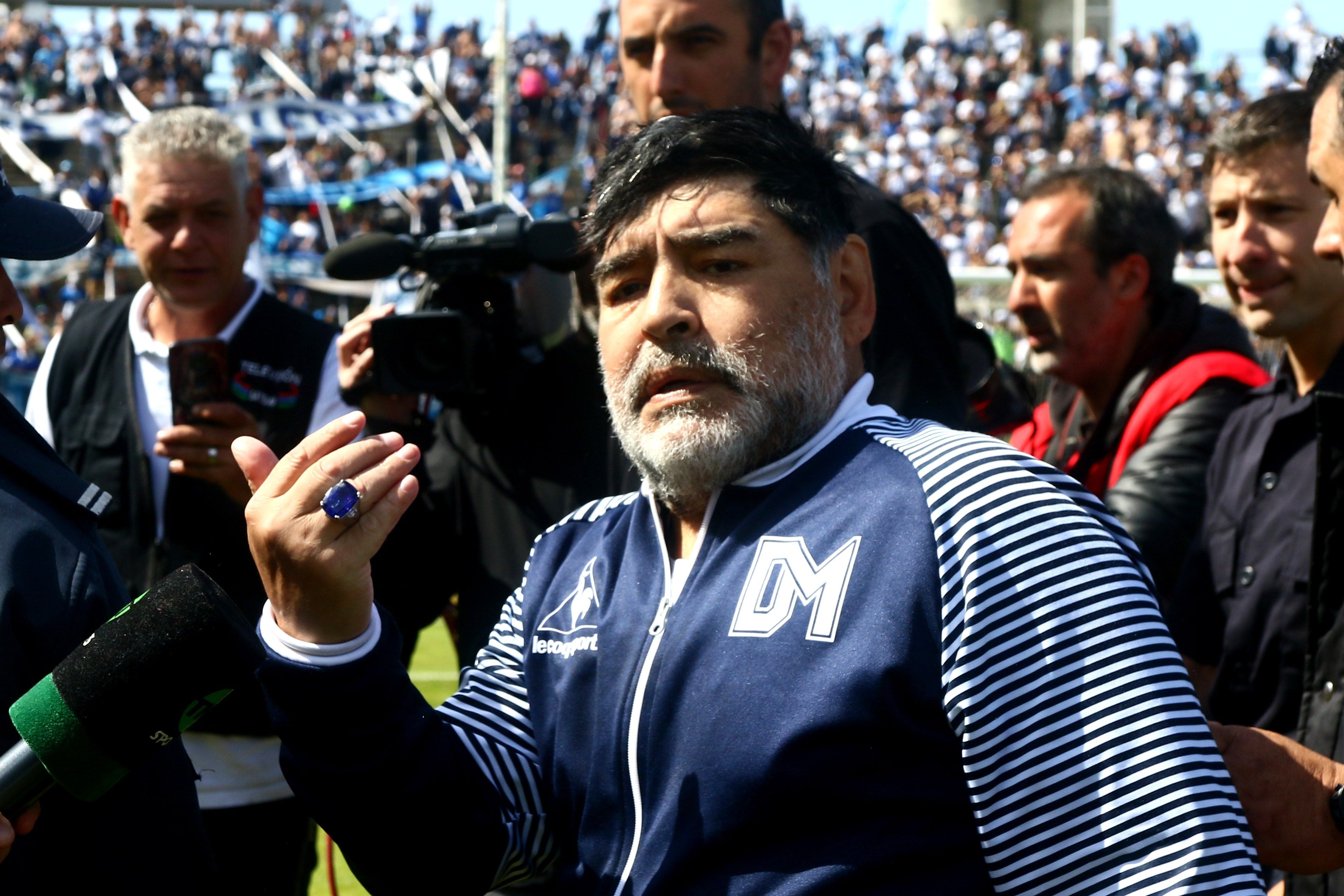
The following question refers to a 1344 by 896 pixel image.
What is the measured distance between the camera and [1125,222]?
3.70 metres

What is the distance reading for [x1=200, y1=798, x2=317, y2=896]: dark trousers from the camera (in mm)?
3152

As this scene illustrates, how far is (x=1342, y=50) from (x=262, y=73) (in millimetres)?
30283

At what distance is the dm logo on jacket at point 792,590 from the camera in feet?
5.58

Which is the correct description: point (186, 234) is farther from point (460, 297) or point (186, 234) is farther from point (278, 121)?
point (278, 121)

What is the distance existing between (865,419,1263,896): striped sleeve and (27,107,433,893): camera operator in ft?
5.93

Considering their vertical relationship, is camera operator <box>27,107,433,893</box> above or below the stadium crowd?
above

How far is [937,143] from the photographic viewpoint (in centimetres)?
2819

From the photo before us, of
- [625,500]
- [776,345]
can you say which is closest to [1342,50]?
[776,345]

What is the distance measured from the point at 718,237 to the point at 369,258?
138 centimetres

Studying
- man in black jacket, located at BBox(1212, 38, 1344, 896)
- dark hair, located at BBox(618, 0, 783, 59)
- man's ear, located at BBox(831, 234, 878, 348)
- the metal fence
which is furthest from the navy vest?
the metal fence

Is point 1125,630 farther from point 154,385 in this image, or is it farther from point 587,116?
point 587,116

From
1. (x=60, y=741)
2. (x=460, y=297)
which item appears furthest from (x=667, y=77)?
(x=60, y=741)

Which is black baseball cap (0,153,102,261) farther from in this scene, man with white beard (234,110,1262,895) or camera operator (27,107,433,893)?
camera operator (27,107,433,893)

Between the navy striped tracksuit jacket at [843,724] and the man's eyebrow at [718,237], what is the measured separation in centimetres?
28
